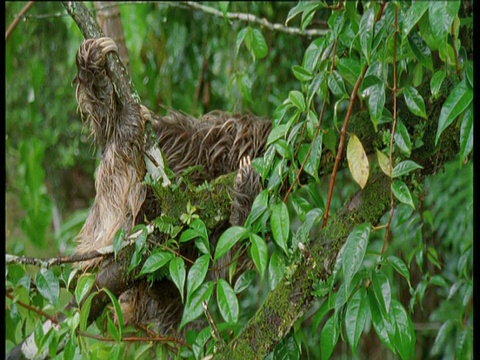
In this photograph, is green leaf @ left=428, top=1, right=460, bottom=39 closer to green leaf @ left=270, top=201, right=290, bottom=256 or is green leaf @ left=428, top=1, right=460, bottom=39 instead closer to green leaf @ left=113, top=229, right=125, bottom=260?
green leaf @ left=270, top=201, right=290, bottom=256

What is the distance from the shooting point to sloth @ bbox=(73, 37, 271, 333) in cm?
131

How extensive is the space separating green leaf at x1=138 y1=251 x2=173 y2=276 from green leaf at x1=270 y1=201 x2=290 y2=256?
0.19 meters

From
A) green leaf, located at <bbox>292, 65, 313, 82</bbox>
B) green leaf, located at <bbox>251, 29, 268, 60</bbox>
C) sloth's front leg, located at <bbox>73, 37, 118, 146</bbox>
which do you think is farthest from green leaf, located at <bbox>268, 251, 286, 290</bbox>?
green leaf, located at <bbox>251, 29, 268, 60</bbox>

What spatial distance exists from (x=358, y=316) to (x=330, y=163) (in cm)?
43

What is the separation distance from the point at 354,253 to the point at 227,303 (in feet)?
0.73

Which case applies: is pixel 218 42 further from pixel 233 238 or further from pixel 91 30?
pixel 233 238

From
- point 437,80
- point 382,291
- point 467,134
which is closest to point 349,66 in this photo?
point 437,80

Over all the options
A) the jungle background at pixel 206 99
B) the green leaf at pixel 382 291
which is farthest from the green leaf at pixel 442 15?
the jungle background at pixel 206 99

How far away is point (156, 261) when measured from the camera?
113 cm

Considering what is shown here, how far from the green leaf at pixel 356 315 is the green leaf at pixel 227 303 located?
0.17m

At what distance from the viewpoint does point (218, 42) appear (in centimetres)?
243

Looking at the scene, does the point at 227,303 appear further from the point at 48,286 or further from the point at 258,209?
the point at 48,286

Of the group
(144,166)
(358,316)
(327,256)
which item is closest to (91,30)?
(144,166)

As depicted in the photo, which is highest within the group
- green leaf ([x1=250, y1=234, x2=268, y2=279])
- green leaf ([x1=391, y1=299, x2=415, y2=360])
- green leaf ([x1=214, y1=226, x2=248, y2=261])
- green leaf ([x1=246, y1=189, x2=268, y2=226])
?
green leaf ([x1=246, y1=189, x2=268, y2=226])
